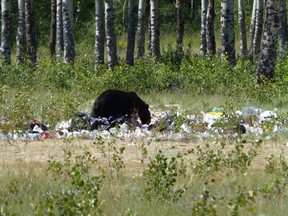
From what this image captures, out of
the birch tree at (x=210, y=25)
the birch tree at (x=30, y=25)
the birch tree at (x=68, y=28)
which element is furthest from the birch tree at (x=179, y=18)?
the birch tree at (x=68, y=28)

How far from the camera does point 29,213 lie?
6684 mm

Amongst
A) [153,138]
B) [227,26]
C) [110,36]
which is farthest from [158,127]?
[110,36]

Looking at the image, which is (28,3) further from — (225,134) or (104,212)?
(104,212)

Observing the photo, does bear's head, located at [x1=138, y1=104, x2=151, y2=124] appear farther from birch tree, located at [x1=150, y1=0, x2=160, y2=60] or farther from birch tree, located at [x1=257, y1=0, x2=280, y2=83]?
birch tree, located at [x1=150, y1=0, x2=160, y2=60]

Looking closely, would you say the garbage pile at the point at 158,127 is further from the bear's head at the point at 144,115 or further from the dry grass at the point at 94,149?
the dry grass at the point at 94,149

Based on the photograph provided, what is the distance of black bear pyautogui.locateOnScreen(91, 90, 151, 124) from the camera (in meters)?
13.5

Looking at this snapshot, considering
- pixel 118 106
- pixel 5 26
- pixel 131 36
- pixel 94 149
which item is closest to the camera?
pixel 94 149

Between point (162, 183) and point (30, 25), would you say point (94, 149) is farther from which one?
point (30, 25)

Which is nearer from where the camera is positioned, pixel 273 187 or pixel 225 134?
pixel 273 187

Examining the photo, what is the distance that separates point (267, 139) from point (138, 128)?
2101 mm

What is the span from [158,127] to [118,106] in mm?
1308

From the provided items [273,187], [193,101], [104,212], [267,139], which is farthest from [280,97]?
[104,212]

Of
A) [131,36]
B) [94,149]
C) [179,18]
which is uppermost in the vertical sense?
[179,18]

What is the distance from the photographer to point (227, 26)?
2162 cm
